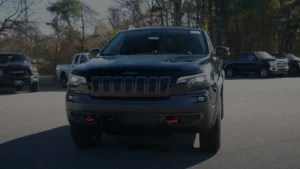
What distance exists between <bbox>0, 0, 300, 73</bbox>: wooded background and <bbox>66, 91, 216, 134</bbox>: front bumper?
108 ft

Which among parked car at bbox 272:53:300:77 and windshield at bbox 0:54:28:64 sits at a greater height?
windshield at bbox 0:54:28:64

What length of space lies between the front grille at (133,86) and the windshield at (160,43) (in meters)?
1.49

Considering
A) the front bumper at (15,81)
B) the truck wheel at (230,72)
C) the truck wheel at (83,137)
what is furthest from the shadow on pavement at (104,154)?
the truck wheel at (230,72)

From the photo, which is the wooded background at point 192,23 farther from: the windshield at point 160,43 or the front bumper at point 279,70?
the windshield at point 160,43

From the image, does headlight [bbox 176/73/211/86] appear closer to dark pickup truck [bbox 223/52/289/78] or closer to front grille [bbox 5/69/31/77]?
front grille [bbox 5/69/31/77]

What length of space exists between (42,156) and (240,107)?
6936mm

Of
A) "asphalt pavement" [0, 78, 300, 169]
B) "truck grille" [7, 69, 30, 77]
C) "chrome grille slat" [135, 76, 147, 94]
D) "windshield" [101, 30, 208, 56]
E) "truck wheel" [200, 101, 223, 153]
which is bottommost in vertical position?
"asphalt pavement" [0, 78, 300, 169]

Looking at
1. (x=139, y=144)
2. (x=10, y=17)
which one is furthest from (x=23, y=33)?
(x=139, y=144)

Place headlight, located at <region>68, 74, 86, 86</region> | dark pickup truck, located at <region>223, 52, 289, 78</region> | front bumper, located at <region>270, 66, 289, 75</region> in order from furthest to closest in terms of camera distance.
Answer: dark pickup truck, located at <region>223, 52, 289, 78</region>
front bumper, located at <region>270, 66, 289, 75</region>
headlight, located at <region>68, 74, 86, 86</region>

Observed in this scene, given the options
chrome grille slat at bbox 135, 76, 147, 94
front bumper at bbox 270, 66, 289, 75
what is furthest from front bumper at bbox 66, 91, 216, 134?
front bumper at bbox 270, 66, 289, 75

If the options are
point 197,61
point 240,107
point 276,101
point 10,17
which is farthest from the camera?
point 10,17

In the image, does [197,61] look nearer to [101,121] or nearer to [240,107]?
[101,121]

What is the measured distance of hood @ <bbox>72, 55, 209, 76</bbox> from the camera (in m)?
5.38

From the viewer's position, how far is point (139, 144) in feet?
21.9
